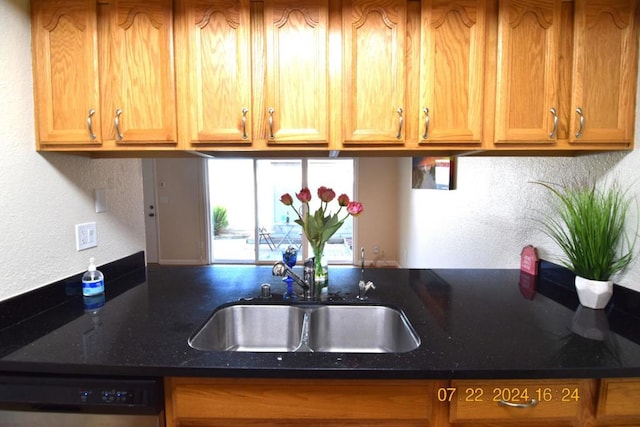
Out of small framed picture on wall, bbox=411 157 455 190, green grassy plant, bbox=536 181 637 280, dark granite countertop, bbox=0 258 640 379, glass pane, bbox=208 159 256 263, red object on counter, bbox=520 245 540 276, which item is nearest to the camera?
dark granite countertop, bbox=0 258 640 379

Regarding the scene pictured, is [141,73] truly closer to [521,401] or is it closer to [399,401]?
[399,401]

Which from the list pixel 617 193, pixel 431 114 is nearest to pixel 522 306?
pixel 617 193

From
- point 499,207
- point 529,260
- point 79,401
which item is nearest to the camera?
point 79,401

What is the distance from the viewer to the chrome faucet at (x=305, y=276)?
1441 millimetres

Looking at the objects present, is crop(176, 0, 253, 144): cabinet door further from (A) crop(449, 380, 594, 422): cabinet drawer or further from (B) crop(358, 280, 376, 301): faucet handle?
(A) crop(449, 380, 594, 422): cabinet drawer

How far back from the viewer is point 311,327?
52.6 inches

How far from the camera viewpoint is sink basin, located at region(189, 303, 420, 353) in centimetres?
134

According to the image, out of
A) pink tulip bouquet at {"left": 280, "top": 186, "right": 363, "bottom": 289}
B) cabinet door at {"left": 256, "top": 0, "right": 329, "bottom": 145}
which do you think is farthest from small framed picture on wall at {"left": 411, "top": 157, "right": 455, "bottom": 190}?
cabinet door at {"left": 256, "top": 0, "right": 329, "bottom": 145}

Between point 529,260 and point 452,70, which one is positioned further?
point 529,260

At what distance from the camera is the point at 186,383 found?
898 mm

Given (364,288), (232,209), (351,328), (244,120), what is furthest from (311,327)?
(232,209)

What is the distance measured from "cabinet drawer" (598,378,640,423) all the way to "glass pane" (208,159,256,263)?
469cm

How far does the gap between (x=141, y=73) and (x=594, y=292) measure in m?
2.01

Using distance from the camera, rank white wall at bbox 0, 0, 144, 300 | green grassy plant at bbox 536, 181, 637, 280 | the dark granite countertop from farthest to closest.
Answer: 1. green grassy plant at bbox 536, 181, 637, 280
2. white wall at bbox 0, 0, 144, 300
3. the dark granite countertop
